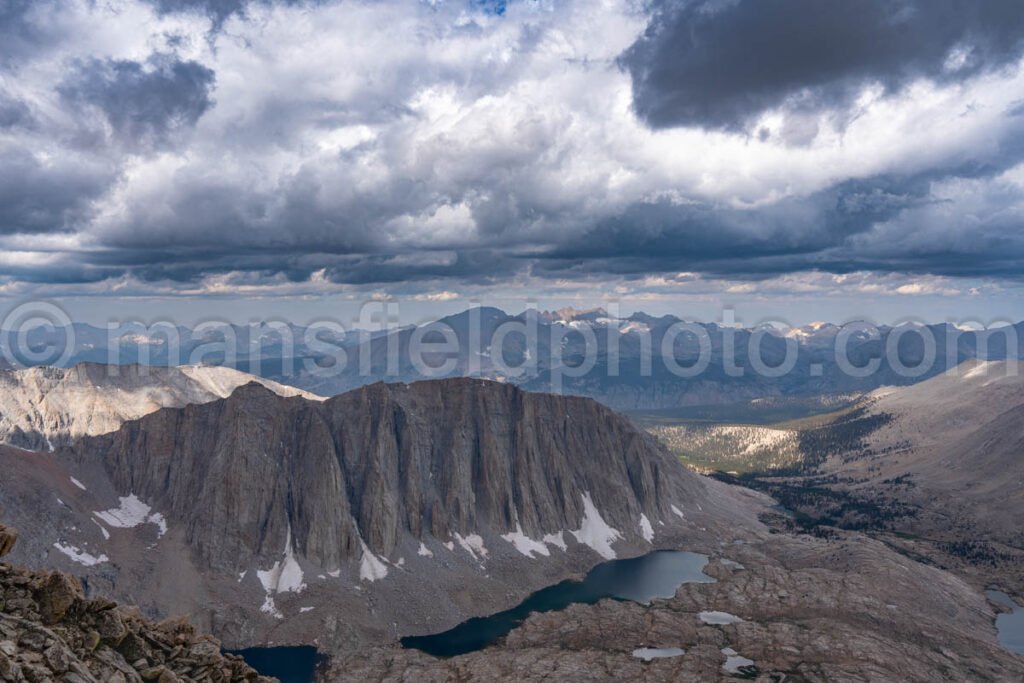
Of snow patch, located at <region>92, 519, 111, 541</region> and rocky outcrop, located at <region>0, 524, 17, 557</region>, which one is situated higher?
rocky outcrop, located at <region>0, 524, 17, 557</region>

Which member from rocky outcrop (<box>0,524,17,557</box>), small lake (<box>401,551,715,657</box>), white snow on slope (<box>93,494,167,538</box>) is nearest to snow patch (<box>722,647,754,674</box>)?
small lake (<box>401,551,715,657</box>)

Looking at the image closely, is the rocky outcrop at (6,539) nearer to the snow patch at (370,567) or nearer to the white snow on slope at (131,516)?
the snow patch at (370,567)

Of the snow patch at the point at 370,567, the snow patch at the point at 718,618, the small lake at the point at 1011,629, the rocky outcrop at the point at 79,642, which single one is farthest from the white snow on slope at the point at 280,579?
the small lake at the point at 1011,629

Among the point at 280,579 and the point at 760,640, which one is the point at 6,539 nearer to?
the point at 280,579

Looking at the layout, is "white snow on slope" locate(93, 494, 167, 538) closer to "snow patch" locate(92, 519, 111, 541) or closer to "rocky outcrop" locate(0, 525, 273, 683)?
"snow patch" locate(92, 519, 111, 541)

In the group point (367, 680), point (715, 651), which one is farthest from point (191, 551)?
point (715, 651)

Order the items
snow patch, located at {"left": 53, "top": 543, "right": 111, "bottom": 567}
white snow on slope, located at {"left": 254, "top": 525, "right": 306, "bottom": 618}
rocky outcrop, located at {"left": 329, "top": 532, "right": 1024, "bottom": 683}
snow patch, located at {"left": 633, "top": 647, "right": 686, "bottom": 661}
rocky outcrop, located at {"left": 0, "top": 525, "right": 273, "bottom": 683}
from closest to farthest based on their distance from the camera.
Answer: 1. rocky outcrop, located at {"left": 0, "top": 525, "right": 273, "bottom": 683}
2. rocky outcrop, located at {"left": 329, "top": 532, "right": 1024, "bottom": 683}
3. snow patch, located at {"left": 633, "top": 647, "right": 686, "bottom": 661}
4. snow patch, located at {"left": 53, "top": 543, "right": 111, "bottom": 567}
5. white snow on slope, located at {"left": 254, "top": 525, "right": 306, "bottom": 618}

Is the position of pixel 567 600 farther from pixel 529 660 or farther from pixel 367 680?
pixel 367 680
